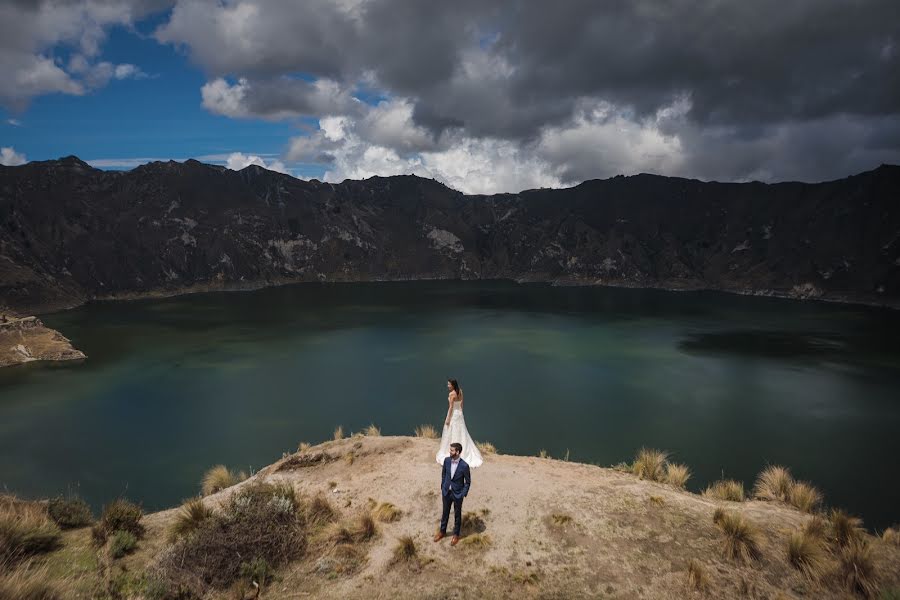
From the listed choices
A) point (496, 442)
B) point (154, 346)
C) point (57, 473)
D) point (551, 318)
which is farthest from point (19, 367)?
point (551, 318)

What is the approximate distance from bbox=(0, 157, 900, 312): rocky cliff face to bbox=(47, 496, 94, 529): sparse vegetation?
271 feet

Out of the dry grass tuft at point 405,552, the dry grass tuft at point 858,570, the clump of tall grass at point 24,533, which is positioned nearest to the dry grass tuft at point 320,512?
the dry grass tuft at point 405,552

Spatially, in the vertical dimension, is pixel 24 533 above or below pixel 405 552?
above

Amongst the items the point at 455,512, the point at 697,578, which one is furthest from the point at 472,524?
the point at 697,578

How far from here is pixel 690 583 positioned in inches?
310

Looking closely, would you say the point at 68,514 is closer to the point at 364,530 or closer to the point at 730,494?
the point at 364,530

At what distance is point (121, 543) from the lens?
825 centimetres

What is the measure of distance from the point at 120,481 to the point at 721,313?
80.9 meters

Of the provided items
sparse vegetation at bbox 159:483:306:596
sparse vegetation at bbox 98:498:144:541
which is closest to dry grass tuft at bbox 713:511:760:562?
sparse vegetation at bbox 159:483:306:596

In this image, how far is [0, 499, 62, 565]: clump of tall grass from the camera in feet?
24.8

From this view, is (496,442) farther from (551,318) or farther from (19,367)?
(551,318)

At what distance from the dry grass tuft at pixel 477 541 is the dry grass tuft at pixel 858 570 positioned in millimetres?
5847

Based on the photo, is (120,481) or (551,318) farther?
(551,318)

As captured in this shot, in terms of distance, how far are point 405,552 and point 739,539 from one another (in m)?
5.95
